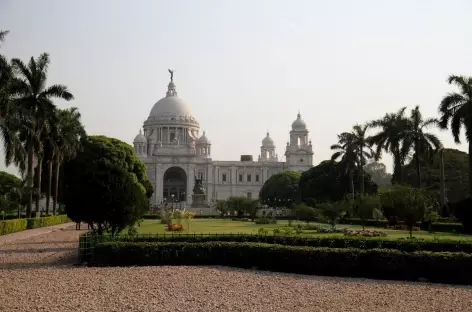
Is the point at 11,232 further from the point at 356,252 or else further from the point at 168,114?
the point at 168,114

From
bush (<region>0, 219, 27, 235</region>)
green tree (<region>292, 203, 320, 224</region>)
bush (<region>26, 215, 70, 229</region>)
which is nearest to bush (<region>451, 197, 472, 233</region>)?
green tree (<region>292, 203, 320, 224</region>)

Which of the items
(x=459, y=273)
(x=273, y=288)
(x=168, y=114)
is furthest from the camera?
(x=168, y=114)

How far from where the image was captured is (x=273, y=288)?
567 inches

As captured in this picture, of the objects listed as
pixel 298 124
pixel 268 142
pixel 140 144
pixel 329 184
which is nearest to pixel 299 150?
pixel 298 124

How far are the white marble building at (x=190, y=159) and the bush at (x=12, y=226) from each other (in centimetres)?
6860

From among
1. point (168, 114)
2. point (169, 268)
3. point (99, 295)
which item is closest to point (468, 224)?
point (169, 268)

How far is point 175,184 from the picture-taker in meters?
121

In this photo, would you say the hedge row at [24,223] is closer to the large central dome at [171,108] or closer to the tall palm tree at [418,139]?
the tall palm tree at [418,139]

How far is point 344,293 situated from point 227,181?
4178 inches

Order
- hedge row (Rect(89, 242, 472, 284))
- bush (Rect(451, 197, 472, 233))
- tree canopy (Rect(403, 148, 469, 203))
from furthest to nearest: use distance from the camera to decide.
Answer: tree canopy (Rect(403, 148, 469, 203)), bush (Rect(451, 197, 472, 233)), hedge row (Rect(89, 242, 472, 284))

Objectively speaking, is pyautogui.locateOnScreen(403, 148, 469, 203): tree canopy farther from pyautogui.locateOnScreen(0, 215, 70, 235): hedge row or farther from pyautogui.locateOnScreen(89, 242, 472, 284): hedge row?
pyautogui.locateOnScreen(89, 242, 472, 284): hedge row

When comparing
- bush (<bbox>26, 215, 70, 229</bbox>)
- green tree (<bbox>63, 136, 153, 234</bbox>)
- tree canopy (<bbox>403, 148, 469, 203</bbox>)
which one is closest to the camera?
green tree (<bbox>63, 136, 153, 234</bbox>)

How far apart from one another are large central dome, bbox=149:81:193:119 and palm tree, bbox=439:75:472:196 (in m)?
92.2

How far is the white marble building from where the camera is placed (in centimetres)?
11369
